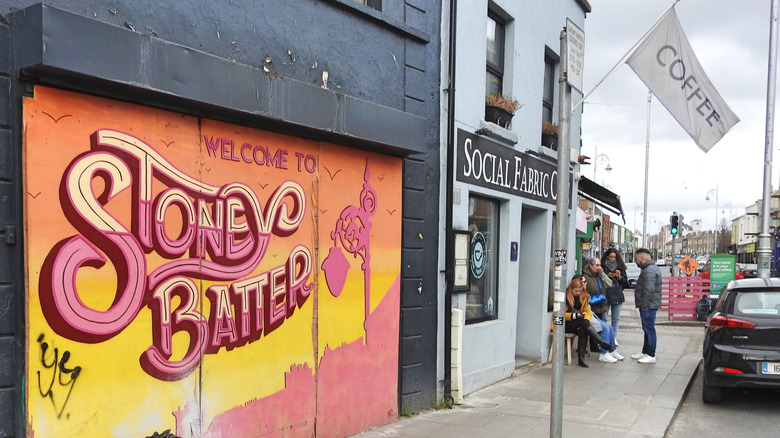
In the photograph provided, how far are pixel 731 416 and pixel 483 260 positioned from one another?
3.58 meters

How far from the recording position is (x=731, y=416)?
7.79m

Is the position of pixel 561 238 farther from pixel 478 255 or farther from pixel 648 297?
pixel 648 297


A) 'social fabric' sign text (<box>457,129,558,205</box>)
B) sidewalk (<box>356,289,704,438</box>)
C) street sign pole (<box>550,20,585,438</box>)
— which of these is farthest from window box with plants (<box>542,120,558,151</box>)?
street sign pole (<box>550,20,585,438</box>)

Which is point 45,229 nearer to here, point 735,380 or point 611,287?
point 735,380

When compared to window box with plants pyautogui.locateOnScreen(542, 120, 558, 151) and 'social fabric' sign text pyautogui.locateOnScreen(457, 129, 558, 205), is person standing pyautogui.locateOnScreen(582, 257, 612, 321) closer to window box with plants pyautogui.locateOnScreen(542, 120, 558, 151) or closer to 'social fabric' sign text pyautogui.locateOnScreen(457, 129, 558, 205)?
'social fabric' sign text pyautogui.locateOnScreen(457, 129, 558, 205)

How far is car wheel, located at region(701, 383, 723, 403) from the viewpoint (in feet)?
26.8

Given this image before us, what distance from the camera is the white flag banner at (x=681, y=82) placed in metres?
6.23

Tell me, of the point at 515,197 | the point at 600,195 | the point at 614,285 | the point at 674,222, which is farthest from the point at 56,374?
the point at 674,222

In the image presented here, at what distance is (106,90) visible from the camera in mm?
4145

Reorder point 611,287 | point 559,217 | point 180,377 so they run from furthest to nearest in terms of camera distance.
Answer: point 611,287 → point 559,217 → point 180,377

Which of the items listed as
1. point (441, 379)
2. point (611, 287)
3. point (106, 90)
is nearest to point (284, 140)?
point (106, 90)

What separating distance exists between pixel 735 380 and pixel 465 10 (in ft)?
18.1

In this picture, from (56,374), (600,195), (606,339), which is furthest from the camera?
(600,195)

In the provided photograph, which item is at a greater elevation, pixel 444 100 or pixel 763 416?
pixel 444 100
